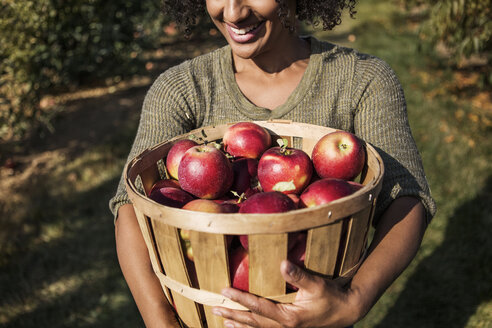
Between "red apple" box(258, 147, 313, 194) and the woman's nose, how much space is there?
0.55 meters

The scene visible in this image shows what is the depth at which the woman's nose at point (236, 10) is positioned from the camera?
162 cm

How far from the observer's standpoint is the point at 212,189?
52.6 inches

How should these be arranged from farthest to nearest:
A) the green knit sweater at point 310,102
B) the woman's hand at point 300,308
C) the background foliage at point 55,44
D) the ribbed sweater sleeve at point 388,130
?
the background foliage at point 55,44 → the green knit sweater at point 310,102 → the ribbed sweater sleeve at point 388,130 → the woman's hand at point 300,308

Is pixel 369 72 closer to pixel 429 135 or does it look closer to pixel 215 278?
pixel 215 278

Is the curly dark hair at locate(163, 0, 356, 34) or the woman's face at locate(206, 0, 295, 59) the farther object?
the curly dark hair at locate(163, 0, 356, 34)

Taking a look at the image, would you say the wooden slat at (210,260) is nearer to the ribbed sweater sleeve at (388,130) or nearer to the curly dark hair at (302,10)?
the ribbed sweater sleeve at (388,130)

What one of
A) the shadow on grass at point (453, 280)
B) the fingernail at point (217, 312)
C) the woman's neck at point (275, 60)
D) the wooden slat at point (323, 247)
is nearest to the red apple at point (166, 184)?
the fingernail at point (217, 312)

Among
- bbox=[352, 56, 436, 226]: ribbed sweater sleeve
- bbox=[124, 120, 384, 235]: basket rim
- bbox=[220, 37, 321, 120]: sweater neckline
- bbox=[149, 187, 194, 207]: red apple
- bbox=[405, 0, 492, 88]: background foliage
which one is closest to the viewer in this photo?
bbox=[124, 120, 384, 235]: basket rim

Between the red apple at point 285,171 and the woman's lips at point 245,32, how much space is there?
1.76ft

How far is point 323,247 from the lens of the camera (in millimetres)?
1129

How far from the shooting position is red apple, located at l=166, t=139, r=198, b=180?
1.46m

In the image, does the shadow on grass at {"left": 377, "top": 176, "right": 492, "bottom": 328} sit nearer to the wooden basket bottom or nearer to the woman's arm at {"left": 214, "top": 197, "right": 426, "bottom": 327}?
the woman's arm at {"left": 214, "top": 197, "right": 426, "bottom": 327}

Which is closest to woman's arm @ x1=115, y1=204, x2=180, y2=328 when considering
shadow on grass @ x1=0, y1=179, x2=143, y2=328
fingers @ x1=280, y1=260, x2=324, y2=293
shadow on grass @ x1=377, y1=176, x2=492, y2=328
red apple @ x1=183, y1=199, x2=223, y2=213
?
red apple @ x1=183, y1=199, x2=223, y2=213

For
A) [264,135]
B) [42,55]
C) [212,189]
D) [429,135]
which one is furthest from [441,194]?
[42,55]
